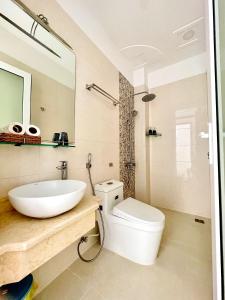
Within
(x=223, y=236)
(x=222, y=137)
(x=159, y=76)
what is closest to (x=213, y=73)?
(x=222, y=137)

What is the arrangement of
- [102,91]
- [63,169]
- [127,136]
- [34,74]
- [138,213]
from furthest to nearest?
1. [127,136]
2. [102,91]
3. [138,213]
4. [63,169]
5. [34,74]

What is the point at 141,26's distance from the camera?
1.63 metres

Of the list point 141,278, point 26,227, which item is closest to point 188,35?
point 26,227

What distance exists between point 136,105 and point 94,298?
2.30 meters

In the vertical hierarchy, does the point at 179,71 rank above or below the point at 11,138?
above

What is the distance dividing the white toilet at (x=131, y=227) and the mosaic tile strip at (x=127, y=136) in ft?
2.06

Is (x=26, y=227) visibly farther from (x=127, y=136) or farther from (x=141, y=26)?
(x=141, y=26)

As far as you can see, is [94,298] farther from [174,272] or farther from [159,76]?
[159,76]

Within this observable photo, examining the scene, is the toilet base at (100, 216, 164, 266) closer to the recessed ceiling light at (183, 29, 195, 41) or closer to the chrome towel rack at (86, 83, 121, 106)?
the chrome towel rack at (86, 83, 121, 106)

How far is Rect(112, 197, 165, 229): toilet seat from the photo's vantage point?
3.75ft

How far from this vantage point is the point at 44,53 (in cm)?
110

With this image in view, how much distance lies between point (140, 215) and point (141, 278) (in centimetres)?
45

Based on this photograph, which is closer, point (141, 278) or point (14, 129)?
point (14, 129)

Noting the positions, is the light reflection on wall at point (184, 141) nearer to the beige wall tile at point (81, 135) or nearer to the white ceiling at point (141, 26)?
the white ceiling at point (141, 26)
